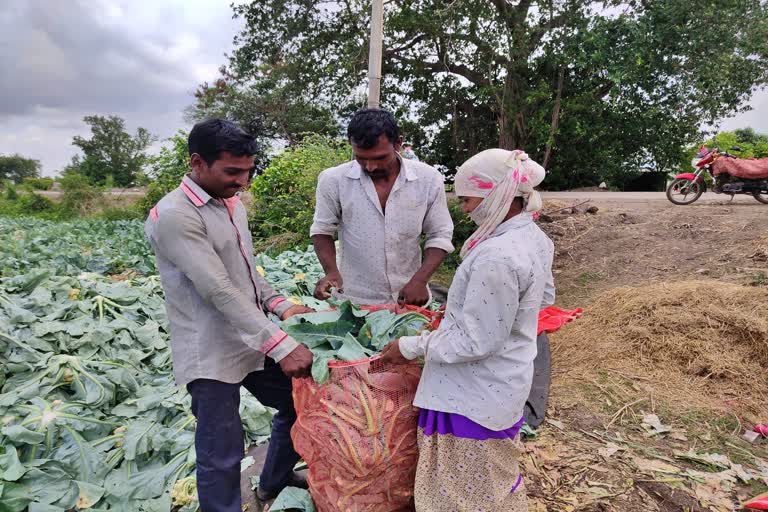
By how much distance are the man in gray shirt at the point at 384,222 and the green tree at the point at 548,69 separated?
26.2 feet

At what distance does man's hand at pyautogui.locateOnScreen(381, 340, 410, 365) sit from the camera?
174cm

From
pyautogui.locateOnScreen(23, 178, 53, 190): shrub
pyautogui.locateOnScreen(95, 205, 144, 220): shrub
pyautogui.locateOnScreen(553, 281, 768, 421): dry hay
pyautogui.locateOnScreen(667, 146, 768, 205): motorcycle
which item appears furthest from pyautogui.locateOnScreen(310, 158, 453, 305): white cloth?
pyautogui.locateOnScreen(23, 178, 53, 190): shrub

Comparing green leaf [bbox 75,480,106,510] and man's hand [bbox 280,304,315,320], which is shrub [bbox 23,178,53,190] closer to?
green leaf [bbox 75,480,106,510]

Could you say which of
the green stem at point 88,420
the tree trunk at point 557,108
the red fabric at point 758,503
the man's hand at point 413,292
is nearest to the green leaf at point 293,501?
the man's hand at point 413,292

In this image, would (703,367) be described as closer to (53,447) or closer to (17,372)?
(53,447)

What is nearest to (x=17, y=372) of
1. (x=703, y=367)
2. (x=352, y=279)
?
(x=352, y=279)

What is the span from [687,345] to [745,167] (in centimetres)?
652

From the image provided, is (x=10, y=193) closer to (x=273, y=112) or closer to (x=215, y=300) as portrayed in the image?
(x=273, y=112)

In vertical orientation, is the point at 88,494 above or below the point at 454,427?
below

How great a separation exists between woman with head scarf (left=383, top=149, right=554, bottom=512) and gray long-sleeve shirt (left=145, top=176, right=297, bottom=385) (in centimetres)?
56

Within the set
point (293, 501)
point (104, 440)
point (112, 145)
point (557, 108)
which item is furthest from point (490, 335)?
point (112, 145)

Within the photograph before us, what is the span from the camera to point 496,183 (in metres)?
1.64

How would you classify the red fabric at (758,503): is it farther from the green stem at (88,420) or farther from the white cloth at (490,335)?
the green stem at (88,420)

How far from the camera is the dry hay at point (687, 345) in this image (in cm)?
369
